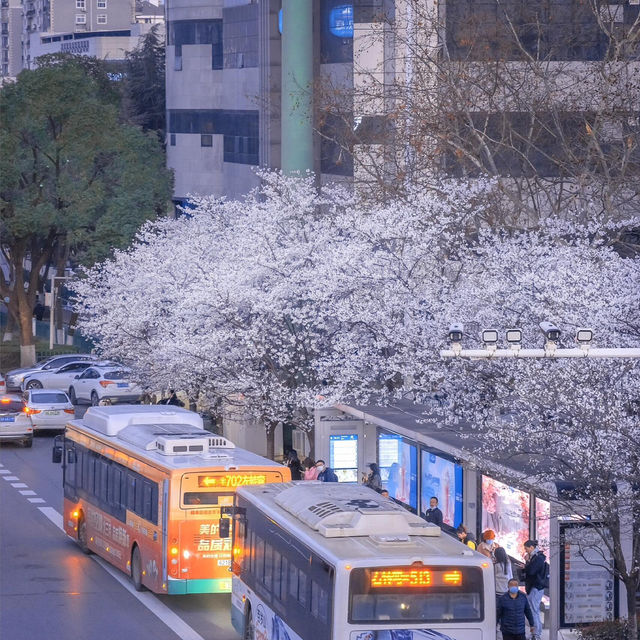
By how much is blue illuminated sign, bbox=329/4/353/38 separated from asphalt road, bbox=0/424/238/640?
83.9 ft

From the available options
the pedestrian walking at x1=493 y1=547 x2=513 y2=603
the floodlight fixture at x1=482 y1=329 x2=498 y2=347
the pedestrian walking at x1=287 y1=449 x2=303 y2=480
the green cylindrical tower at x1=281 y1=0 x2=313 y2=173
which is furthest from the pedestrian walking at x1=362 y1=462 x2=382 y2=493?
the green cylindrical tower at x1=281 y1=0 x2=313 y2=173

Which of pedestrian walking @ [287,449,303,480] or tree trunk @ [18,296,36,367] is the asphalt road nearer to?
pedestrian walking @ [287,449,303,480]

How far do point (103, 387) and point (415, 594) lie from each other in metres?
39.5

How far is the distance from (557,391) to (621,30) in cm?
1773

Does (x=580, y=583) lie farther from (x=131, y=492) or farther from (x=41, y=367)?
(x=41, y=367)

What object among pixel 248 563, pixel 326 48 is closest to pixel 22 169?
pixel 326 48

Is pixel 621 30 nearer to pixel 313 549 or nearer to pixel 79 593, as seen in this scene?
pixel 79 593

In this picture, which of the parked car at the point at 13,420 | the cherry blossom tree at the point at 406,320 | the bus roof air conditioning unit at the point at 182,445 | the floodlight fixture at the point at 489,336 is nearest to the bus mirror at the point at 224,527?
the bus roof air conditioning unit at the point at 182,445

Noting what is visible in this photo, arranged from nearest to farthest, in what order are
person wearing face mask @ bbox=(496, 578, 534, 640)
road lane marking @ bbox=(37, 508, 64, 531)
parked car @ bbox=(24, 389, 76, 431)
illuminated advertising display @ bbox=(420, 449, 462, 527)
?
1. person wearing face mask @ bbox=(496, 578, 534, 640)
2. illuminated advertising display @ bbox=(420, 449, 462, 527)
3. road lane marking @ bbox=(37, 508, 64, 531)
4. parked car @ bbox=(24, 389, 76, 431)

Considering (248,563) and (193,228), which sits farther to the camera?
(193,228)

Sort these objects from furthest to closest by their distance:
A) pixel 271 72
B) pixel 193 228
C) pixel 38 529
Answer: pixel 271 72
pixel 193 228
pixel 38 529

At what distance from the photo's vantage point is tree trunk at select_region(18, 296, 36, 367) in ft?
218

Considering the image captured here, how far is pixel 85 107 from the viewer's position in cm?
6312

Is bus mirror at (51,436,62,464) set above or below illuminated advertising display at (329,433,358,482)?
above
